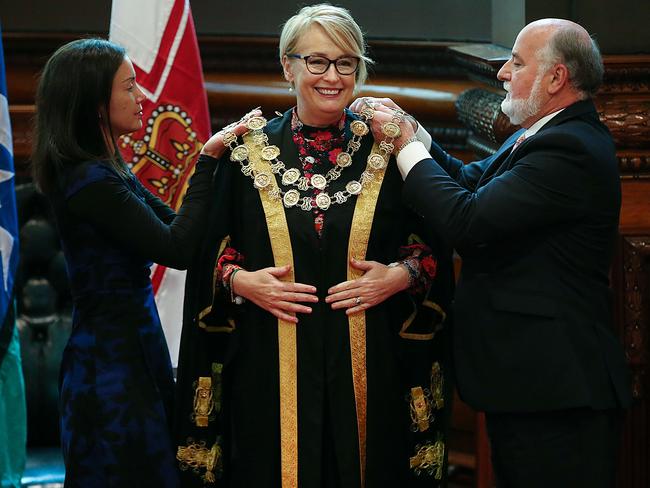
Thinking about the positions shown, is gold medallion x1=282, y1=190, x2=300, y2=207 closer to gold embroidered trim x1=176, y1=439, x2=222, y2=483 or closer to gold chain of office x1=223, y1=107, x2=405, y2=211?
gold chain of office x1=223, y1=107, x2=405, y2=211

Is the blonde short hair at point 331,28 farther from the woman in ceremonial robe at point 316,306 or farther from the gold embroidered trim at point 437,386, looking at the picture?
the gold embroidered trim at point 437,386

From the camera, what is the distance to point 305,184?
9.84ft

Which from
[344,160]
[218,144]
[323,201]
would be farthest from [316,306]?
[218,144]

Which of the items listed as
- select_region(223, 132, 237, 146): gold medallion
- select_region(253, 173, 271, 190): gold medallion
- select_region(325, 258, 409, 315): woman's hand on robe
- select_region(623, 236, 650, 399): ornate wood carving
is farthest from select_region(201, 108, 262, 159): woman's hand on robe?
select_region(623, 236, 650, 399): ornate wood carving

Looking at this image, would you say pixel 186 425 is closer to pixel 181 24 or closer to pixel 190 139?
pixel 190 139

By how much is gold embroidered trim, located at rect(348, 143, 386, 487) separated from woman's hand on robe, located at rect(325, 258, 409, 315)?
28 millimetres

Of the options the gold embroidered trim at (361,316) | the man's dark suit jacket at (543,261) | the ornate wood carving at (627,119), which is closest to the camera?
the man's dark suit jacket at (543,261)

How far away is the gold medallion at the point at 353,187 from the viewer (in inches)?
118

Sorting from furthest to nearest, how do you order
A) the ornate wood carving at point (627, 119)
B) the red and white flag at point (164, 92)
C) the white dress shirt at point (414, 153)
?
the red and white flag at point (164, 92), the ornate wood carving at point (627, 119), the white dress shirt at point (414, 153)

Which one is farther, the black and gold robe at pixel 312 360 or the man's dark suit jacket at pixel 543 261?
the black and gold robe at pixel 312 360

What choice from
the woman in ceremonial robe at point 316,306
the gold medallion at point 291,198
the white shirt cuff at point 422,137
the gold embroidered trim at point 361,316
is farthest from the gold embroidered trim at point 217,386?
the white shirt cuff at point 422,137

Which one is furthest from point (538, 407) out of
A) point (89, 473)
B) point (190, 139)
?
point (190, 139)

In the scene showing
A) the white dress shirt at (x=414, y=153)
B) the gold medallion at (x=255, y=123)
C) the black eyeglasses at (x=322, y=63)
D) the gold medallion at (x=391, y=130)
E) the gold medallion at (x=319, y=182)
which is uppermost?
the black eyeglasses at (x=322, y=63)

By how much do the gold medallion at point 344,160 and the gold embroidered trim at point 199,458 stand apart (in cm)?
84
